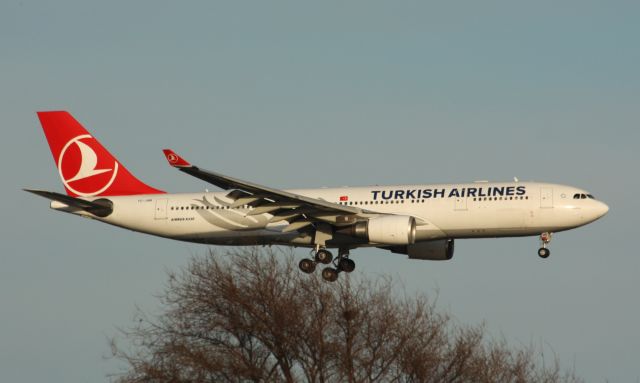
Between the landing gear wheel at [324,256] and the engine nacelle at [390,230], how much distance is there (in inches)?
97.1

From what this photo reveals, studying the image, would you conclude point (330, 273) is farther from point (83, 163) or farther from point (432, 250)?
point (83, 163)

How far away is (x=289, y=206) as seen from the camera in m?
54.8

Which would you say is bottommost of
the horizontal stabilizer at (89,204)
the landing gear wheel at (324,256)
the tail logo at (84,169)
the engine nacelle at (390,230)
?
the landing gear wheel at (324,256)

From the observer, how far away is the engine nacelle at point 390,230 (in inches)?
2119

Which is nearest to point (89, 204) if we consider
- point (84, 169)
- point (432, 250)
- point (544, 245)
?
point (84, 169)

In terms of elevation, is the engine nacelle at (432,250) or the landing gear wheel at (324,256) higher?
the engine nacelle at (432,250)

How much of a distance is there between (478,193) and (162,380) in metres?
19.8

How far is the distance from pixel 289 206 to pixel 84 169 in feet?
42.4

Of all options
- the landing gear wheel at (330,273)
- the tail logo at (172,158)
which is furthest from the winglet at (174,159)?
the landing gear wheel at (330,273)

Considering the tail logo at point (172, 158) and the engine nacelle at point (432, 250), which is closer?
the tail logo at point (172, 158)

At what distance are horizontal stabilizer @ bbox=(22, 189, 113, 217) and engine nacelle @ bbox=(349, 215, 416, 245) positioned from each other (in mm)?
12898

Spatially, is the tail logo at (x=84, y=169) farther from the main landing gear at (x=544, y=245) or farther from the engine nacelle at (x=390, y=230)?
the main landing gear at (x=544, y=245)

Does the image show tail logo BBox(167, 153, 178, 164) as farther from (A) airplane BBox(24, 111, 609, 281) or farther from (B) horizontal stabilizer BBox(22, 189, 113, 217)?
(B) horizontal stabilizer BBox(22, 189, 113, 217)

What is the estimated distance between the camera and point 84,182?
6228cm
